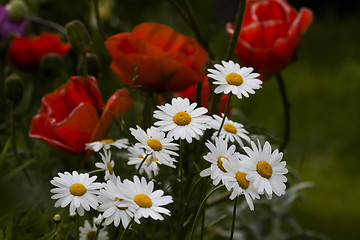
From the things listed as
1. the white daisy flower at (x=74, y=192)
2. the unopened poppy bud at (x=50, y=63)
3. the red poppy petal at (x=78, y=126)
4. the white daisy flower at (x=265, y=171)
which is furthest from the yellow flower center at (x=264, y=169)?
the unopened poppy bud at (x=50, y=63)

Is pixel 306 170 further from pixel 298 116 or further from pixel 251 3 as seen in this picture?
pixel 251 3

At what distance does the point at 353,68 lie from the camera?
6.70 ft

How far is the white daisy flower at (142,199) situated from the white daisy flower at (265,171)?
0.17 feet

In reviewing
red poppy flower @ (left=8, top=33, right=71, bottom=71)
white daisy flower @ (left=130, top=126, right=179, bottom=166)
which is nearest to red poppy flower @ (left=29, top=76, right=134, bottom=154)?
white daisy flower @ (left=130, top=126, right=179, bottom=166)

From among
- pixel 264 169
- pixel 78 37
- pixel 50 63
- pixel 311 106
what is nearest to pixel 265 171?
pixel 264 169

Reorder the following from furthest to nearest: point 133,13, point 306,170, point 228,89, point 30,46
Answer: point 133,13 < point 306,170 < point 30,46 < point 228,89

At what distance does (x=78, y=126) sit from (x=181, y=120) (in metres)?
0.16

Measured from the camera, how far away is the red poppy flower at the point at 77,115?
0.46m

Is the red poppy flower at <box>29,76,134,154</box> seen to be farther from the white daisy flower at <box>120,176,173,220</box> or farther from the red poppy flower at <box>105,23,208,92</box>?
the white daisy flower at <box>120,176,173,220</box>

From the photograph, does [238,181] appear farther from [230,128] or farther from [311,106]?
[311,106]

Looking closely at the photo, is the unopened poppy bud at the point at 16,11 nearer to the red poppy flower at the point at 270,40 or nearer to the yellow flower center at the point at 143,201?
the red poppy flower at the point at 270,40

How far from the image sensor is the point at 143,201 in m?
0.31

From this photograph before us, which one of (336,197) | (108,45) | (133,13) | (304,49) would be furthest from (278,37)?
(304,49)

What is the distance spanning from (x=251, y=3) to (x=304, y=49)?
197cm
